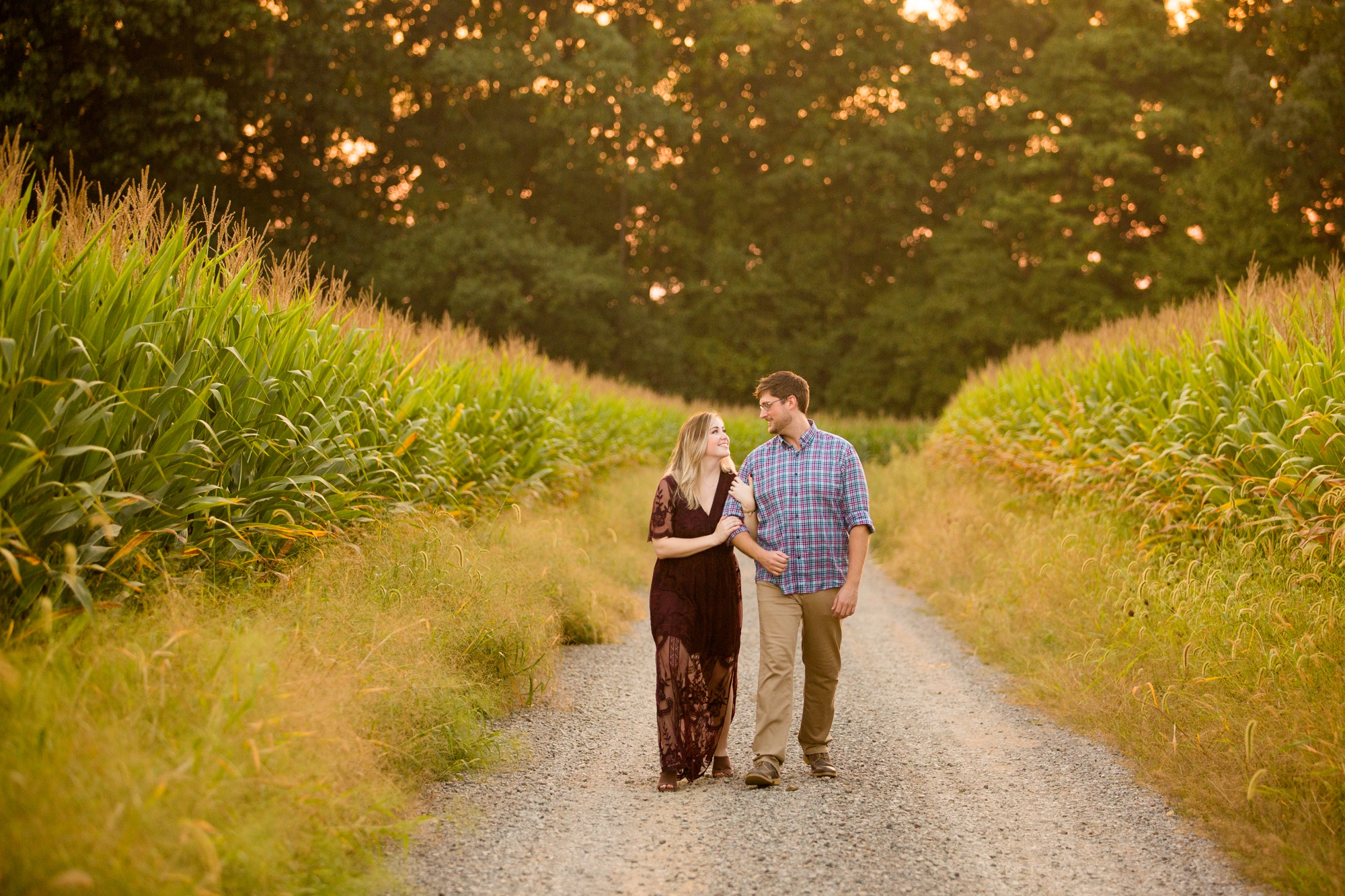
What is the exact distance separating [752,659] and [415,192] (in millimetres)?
32149

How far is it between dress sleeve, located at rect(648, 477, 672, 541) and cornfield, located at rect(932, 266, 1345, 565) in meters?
3.49

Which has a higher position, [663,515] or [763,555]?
[663,515]

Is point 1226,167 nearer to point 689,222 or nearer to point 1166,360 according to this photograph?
point 689,222

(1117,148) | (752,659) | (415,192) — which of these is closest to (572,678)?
(752,659)

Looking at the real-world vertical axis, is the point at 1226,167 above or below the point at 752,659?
above

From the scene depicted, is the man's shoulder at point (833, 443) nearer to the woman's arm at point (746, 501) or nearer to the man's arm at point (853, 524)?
the man's arm at point (853, 524)

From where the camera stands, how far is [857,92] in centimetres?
4409

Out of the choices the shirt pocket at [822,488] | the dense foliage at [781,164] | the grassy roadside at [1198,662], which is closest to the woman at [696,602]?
the shirt pocket at [822,488]

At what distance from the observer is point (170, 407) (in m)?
4.81

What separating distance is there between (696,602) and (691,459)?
0.75m

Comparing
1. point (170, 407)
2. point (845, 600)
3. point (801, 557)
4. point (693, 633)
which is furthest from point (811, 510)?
point (170, 407)

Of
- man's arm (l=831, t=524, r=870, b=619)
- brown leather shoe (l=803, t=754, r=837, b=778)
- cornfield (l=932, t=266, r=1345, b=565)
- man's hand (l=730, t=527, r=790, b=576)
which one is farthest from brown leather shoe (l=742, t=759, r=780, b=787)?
cornfield (l=932, t=266, r=1345, b=565)

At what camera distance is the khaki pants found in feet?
16.5

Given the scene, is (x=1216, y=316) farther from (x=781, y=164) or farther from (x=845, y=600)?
(x=781, y=164)
